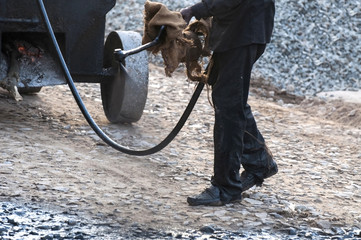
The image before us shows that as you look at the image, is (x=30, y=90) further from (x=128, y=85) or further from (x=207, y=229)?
(x=207, y=229)

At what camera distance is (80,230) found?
4211 millimetres

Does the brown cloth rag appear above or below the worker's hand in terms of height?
below

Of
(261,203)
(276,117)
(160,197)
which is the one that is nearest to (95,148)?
(160,197)

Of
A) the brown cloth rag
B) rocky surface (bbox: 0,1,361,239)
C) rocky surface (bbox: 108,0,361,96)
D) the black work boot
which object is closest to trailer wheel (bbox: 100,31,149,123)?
rocky surface (bbox: 0,1,361,239)

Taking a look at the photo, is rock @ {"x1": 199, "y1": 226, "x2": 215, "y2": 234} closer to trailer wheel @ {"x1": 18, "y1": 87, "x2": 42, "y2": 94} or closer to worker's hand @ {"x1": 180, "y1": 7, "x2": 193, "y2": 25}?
worker's hand @ {"x1": 180, "y1": 7, "x2": 193, "y2": 25}

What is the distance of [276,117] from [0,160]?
3.60 metres

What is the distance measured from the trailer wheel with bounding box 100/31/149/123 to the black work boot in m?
1.95

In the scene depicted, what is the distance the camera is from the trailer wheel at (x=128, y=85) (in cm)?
653

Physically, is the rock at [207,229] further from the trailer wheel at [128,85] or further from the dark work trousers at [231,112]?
the trailer wheel at [128,85]

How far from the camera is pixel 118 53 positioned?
5.49m

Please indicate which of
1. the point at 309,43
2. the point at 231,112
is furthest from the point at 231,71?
the point at 309,43

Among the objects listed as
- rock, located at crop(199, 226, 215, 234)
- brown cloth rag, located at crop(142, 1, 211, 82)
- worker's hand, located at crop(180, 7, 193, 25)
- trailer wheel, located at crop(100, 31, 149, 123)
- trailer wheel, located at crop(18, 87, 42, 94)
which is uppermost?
worker's hand, located at crop(180, 7, 193, 25)

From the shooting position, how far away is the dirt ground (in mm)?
4656

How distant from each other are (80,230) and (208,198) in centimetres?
93
